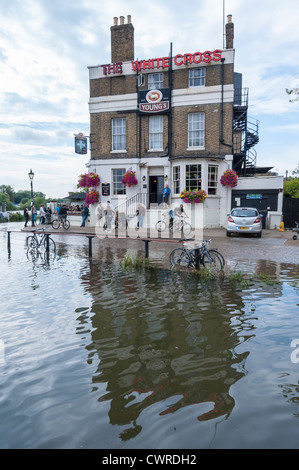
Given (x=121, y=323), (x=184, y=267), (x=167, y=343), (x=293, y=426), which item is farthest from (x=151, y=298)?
(x=293, y=426)

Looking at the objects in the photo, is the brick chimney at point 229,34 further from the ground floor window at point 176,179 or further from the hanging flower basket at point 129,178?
the hanging flower basket at point 129,178

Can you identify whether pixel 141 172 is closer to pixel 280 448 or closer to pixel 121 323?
pixel 121 323

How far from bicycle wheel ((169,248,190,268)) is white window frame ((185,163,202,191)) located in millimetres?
11425

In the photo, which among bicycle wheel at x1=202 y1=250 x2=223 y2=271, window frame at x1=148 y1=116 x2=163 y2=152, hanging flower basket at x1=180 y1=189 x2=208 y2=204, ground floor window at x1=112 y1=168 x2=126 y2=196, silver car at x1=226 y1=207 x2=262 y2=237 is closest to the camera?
bicycle wheel at x1=202 y1=250 x2=223 y2=271

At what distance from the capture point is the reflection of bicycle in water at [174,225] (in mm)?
18297

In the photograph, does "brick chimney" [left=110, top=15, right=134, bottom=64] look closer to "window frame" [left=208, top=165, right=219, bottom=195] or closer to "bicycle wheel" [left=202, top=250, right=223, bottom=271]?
"window frame" [left=208, top=165, right=219, bottom=195]

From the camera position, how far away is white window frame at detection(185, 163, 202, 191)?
65.9 feet

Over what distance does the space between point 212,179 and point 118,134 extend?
24.1 feet

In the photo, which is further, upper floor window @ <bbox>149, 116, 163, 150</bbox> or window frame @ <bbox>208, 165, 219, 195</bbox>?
upper floor window @ <bbox>149, 116, 163, 150</bbox>

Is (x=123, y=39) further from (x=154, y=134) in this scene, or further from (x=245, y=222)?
(x=245, y=222)

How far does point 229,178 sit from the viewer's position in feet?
64.1

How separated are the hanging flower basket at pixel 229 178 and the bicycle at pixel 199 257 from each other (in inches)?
451

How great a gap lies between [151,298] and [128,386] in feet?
10.5

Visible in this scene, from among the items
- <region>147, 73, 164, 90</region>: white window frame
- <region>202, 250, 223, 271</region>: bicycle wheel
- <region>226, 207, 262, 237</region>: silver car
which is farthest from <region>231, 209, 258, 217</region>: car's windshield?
<region>147, 73, 164, 90</region>: white window frame
